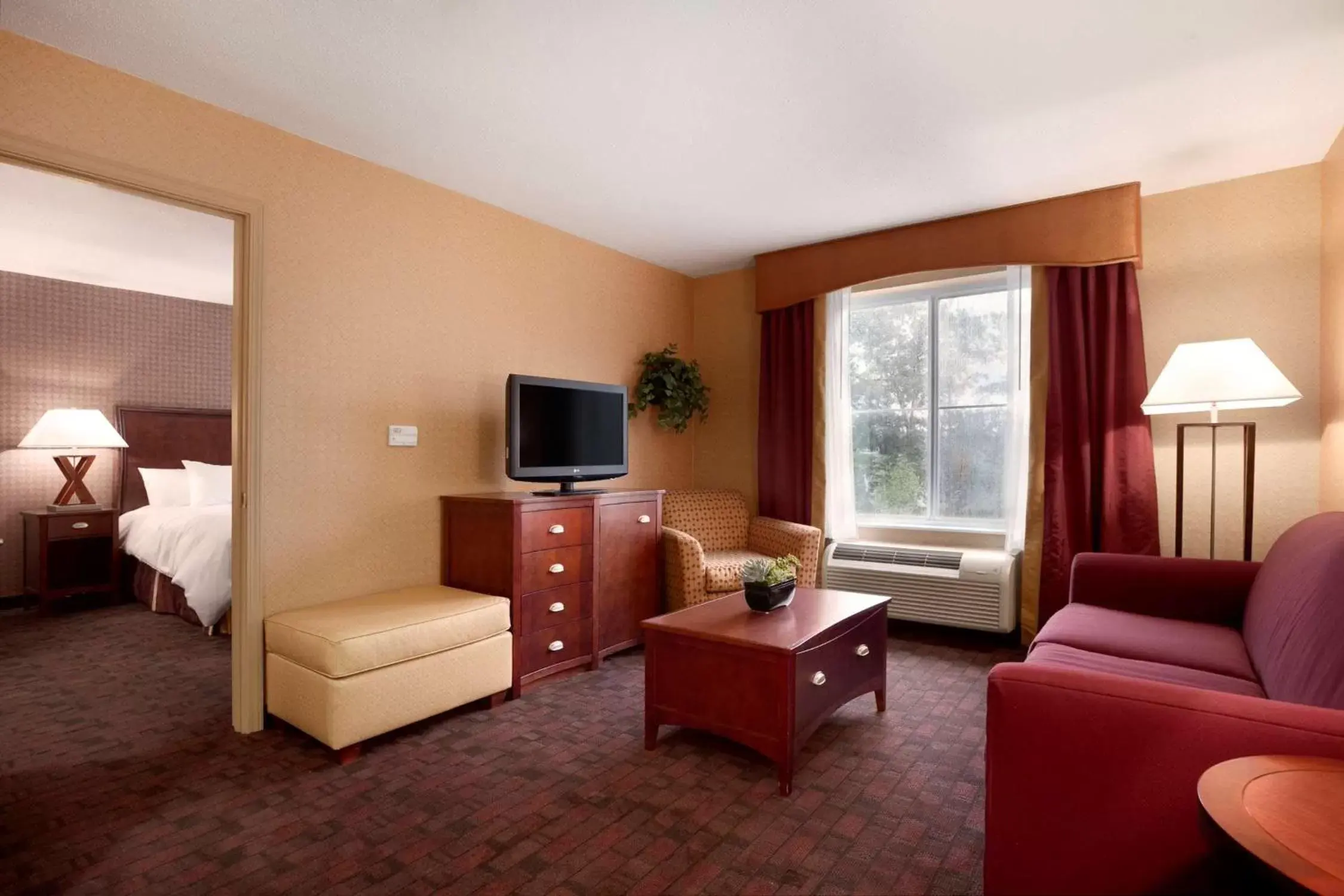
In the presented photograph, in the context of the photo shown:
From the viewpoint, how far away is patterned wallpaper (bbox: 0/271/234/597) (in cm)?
489

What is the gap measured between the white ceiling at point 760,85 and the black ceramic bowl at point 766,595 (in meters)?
1.97

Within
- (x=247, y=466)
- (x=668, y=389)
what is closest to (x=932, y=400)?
(x=668, y=389)

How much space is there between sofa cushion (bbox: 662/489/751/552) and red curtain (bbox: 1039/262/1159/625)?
74.9 inches

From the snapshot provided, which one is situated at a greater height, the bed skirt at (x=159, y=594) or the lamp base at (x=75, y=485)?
the lamp base at (x=75, y=485)

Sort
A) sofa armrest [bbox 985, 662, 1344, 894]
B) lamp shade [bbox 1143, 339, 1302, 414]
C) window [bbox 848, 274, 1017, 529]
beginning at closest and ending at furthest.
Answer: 1. sofa armrest [bbox 985, 662, 1344, 894]
2. lamp shade [bbox 1143, 339, 1302, 414]
3. window [bbox 848, 274, 1017, 529]

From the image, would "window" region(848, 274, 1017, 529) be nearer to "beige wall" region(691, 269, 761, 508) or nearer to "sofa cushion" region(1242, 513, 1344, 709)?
"beige wall" region(691, 269, 761, 508)

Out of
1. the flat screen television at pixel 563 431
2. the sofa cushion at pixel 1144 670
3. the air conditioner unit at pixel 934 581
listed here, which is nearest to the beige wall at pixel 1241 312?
the air conditioner unit at pixel 934 581

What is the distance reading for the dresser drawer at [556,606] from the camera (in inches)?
127

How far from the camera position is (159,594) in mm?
4676

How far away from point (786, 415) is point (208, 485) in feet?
15.1

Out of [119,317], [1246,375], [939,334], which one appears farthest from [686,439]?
[119,317]

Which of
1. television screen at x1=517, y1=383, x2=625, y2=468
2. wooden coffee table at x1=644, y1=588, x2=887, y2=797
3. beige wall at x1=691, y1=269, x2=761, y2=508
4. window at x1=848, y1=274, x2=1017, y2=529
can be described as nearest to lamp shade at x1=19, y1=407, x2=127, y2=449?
television screen at x1=517, y1=383, x2=625, y2=468

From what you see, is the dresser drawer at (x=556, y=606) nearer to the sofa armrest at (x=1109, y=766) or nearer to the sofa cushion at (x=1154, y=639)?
the sofa cushion at (x=1154, y=639)

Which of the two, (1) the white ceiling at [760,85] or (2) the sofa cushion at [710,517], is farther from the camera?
(2) the sofa cushion at [710,517]
